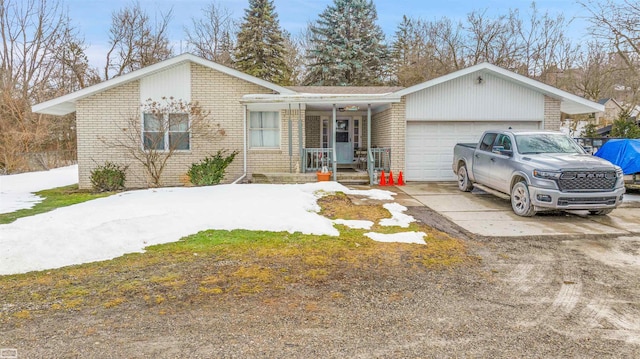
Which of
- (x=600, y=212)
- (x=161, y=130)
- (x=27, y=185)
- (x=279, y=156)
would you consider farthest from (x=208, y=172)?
(x=600, y=212)

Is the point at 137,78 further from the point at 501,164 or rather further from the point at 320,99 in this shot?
the point at 501,164

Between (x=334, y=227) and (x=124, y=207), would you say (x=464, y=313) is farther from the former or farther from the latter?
(x=124, y=207)

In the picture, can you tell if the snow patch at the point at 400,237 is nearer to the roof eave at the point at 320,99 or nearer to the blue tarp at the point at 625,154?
the roof eave at the point at 320,99

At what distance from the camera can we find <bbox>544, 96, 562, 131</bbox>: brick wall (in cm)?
1379

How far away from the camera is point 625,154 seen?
1178cm

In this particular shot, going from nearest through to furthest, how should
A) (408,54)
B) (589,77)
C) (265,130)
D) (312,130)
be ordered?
(265,130) < (312,130) < (589,77) < (408,54)

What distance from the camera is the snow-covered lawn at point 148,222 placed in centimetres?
562

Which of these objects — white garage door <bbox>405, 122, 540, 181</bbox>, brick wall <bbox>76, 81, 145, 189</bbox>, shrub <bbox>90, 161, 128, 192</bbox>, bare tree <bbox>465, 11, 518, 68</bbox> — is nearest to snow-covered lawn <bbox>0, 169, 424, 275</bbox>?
shrub <bbox>90, 161, 128, 192</bbox>

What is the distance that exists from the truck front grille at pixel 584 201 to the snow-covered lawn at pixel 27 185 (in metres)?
11.9

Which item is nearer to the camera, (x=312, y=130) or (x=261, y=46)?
(x=312, y=130)

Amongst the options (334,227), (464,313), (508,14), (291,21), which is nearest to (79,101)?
(334,227)

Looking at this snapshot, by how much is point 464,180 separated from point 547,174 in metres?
4.03

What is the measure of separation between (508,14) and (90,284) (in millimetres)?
38923

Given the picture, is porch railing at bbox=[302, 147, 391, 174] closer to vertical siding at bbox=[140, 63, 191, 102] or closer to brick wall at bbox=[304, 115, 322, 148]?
brick wall at bbox=[304, 115, 322, 148]
